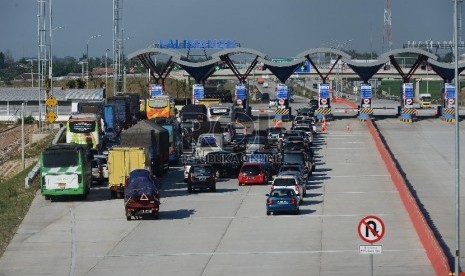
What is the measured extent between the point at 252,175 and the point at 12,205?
12.5 m

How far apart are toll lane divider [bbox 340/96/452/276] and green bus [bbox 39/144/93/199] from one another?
13.2 metres

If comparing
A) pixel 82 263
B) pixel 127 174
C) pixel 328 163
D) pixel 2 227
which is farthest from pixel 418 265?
pixel 328 163

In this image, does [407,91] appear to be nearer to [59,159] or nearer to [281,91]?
[281,91]

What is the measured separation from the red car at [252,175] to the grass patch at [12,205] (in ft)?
31.2

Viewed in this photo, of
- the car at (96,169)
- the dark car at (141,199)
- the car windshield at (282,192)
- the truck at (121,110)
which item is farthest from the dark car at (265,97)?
the dark car at (141,199)

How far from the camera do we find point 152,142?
57.8m

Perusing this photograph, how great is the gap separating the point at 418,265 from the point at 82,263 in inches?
377

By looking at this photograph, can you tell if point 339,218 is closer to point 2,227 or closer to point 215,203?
point 215,203

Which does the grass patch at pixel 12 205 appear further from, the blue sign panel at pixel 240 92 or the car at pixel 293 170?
the blue sign panel at pixel 240 92

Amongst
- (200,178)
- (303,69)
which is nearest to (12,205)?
(200,178)

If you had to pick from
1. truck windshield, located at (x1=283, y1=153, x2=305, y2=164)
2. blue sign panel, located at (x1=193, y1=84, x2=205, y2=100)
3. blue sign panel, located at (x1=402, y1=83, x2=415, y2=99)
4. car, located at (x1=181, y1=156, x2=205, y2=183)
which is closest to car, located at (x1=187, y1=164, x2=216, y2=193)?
car, located at (x1=181, y1=156, x2=205, y2=183)

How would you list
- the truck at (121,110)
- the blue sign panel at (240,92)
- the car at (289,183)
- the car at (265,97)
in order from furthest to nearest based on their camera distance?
the car at (265,97) < the blue sign panel at (240,92) < the truck at (121,110) < the car at (289,183)

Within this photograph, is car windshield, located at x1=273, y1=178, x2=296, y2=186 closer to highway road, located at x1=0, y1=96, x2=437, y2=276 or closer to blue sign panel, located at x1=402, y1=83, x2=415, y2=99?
highway road, located at x1=0, y1=96, x2=437, y2=276

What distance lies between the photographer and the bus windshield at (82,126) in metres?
64.4
